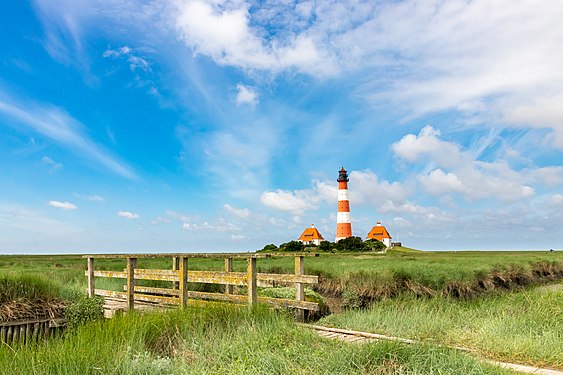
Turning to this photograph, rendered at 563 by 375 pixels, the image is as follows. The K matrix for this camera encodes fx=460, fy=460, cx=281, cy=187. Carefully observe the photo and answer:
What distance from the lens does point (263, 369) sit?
543 centimetres

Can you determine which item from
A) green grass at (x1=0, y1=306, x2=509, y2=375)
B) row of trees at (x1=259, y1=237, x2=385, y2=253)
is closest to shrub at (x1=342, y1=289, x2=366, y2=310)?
green grass at (x1=0, y1=306, x2=509, y2=375)

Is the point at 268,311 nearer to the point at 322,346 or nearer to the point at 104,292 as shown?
the point at 322,346

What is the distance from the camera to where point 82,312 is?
35.4ft

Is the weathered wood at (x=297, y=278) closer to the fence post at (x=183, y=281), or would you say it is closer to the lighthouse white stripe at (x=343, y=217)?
the fence post at (x=183, y=281)

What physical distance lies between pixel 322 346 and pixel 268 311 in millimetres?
1693

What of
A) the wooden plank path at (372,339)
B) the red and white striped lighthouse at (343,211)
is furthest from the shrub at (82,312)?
the red and white striped lighthouse at (343,211)

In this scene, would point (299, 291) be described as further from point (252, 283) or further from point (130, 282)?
point (130, 282)

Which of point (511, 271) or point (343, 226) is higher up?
point (343, 226)

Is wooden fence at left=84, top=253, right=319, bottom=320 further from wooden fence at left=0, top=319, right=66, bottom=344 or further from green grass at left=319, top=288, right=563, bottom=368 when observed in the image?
wooden fence at left=0, top=319, right=66, bottom=344

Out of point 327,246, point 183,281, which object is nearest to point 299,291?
point 183,281

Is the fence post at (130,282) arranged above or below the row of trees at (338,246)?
below

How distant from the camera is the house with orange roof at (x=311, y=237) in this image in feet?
217

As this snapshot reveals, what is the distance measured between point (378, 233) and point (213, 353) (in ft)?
211

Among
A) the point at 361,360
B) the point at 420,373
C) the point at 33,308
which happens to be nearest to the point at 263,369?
the point at 361,360
